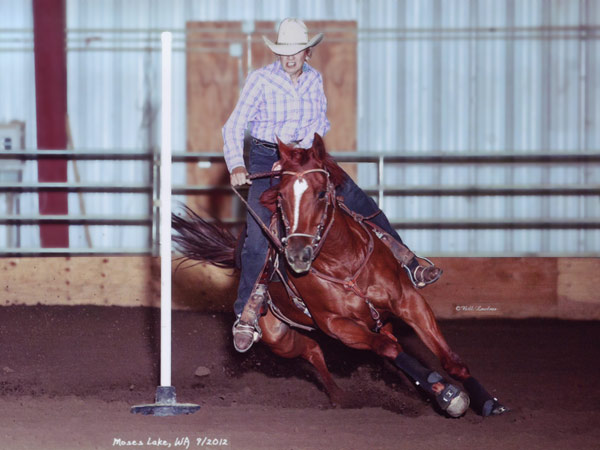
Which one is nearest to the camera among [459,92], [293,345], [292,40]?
[292,40]

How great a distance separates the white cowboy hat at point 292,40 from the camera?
16.3 feet

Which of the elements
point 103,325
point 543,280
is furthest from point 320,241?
point 543,280

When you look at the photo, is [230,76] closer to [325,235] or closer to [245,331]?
[245,331]

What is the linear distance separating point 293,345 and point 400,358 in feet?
4.41

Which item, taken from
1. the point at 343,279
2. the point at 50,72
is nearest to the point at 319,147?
the point at 343,279

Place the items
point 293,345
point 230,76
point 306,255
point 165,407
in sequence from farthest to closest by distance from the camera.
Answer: point 230,76
point 293,345
point 165,407
point 306,255

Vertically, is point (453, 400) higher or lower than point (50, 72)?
lower

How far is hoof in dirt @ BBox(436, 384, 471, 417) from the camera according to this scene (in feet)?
15.0

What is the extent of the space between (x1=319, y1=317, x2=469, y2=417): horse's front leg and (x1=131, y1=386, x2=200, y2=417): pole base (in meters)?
0.87

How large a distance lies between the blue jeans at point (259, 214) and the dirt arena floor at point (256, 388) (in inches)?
29.9

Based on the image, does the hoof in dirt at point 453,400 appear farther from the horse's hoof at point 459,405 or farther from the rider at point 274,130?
the rider at point 274,130

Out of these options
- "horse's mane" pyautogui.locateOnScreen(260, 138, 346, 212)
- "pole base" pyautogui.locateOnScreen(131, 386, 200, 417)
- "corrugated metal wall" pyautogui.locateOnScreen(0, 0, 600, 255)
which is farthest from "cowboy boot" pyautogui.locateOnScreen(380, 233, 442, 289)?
"corrugated metal wall" pyautogui.locateOnScreen(0, 0, 600, 255)

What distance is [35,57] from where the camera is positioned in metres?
10.5

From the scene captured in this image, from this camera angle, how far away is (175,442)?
167 inches
